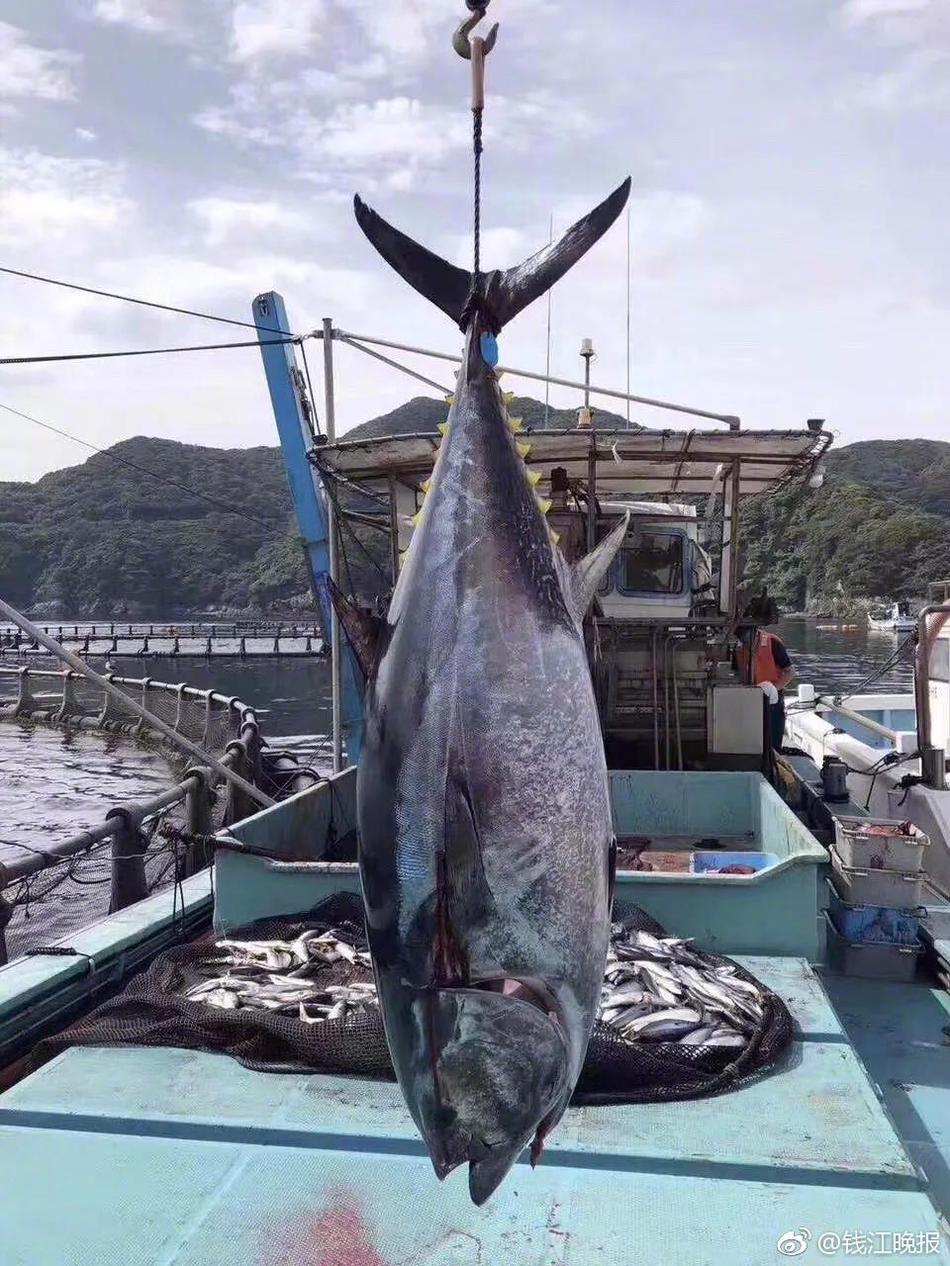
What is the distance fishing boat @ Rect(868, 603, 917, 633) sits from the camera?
3140 inches

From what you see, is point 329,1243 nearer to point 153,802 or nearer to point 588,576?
point 588,576

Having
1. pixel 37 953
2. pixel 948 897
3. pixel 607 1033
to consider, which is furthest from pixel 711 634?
pixel 37 953

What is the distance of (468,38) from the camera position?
231 centimetres

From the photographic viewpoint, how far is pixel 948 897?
7.73 metres

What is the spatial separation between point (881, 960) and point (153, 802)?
544 centimetres

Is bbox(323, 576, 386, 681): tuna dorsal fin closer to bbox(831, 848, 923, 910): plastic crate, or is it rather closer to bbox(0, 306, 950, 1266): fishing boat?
bbox(0, 306, 950, 1266): fishing boat

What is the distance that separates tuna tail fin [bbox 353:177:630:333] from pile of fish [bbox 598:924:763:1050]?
10.0 feet

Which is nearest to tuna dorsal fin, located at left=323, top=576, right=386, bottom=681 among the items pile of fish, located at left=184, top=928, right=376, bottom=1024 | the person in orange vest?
pile of fish, located at left=184, top=928, right=376, bottom=1024

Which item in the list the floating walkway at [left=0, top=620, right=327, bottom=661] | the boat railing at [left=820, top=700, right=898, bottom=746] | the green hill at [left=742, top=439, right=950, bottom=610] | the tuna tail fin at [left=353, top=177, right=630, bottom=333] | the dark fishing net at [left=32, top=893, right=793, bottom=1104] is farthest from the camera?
the green hill at [left=742, top=439, right=950, bottom=610]

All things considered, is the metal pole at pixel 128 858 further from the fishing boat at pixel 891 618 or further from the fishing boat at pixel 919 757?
the fishing boat at pixel 891 618

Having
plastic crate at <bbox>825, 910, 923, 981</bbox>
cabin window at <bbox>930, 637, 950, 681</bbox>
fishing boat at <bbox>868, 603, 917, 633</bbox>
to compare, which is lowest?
plastic crate at <bbox>825, 910, 923, 981</bbox>

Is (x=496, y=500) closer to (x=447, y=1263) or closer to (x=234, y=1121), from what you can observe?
(x=447, y=1263)

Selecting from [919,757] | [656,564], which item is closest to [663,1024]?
[919,757]

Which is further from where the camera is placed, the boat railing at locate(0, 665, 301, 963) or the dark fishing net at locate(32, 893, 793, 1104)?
the boat railing at locate(0, 665, 301, 963)
